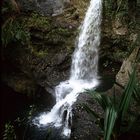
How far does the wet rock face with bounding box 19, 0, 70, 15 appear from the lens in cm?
900

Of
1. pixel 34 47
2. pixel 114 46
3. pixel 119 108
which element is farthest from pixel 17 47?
pixel 119 108

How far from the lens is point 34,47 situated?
882 cm

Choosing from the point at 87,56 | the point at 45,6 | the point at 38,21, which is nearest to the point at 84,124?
the point at 87,56

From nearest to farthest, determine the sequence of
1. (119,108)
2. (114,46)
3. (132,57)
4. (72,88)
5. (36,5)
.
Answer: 1. (119,108)
2. (132,57)
3. (72,88)
4. (114,46)
5. (36,5)

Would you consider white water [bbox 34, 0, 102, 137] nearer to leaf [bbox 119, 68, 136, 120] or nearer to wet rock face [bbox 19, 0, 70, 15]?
wet rock face [bbox 19, 0, 70, 15]

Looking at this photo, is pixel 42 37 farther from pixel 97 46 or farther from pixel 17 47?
pixel 97 46

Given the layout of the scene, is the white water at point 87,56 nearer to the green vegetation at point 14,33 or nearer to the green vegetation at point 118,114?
the green vegetation at point 14,33

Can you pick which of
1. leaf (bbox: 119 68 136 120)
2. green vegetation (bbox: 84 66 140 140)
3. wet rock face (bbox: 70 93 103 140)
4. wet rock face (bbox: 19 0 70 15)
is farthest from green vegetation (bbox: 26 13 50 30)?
leaf (bbox: 119 68 136 120)

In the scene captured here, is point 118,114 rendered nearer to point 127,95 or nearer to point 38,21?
point 127,95

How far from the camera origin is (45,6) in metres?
9.22

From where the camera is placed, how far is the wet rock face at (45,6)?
900 cm

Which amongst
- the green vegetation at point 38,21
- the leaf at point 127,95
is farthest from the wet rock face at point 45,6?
the leaf at point 127,95

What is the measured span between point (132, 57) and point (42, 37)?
321 centimetres

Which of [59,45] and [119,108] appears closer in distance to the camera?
[119,108]
